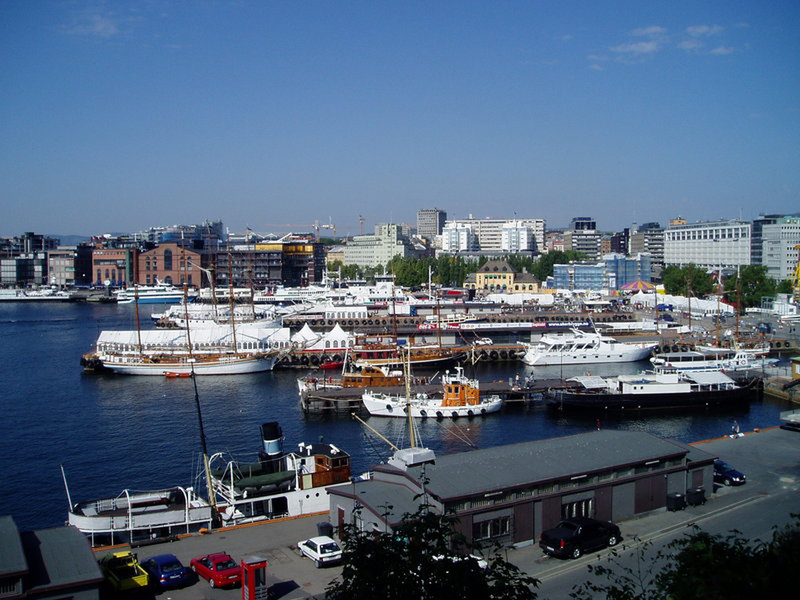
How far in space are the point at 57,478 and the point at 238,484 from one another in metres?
4.66

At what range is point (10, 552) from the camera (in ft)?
19.2

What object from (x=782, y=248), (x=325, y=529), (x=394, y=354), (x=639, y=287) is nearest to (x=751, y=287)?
(x=639, y=287)

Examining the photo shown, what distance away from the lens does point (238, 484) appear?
9.73 m

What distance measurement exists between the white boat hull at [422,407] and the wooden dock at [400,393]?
0.52 meters

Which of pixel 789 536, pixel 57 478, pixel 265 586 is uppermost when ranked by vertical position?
pixel 789 536

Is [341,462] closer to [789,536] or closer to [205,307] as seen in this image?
[789,536]

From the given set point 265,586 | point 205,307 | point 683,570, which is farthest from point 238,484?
point 205,307

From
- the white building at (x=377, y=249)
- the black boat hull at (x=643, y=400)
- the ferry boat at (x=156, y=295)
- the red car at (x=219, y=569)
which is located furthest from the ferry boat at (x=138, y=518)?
the white building at (x=377, y=249)

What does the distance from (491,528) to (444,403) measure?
8977mm

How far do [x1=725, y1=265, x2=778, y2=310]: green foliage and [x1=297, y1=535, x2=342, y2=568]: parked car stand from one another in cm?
3477

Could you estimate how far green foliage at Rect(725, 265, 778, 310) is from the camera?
38375mm

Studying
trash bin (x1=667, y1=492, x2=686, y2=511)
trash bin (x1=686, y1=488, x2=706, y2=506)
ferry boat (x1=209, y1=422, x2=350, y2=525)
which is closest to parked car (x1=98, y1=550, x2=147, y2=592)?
ferry boat (x1=209, y1=422, x2=350, y2=525)

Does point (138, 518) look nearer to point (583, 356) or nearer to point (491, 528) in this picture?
point (491, 528)

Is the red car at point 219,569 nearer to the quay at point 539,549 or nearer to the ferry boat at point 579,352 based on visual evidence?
the quay at point 539,549
